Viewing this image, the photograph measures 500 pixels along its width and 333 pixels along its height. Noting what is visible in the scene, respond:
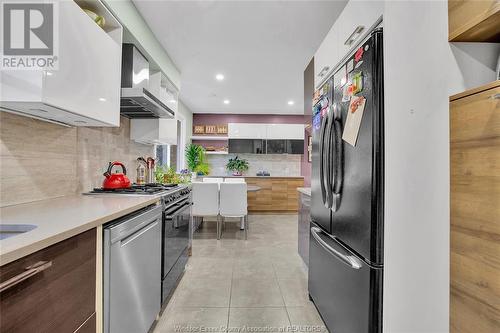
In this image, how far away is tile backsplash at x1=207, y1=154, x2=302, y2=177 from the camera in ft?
21.6

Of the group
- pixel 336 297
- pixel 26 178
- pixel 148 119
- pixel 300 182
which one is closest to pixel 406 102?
pixel 336 297

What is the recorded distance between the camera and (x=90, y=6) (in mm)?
1705

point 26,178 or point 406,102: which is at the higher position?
point 406,102

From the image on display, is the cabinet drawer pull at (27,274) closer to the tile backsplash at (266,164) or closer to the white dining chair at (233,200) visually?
the white dining chair at (233,200)

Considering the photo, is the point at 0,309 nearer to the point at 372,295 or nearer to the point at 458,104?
the point at 372,295

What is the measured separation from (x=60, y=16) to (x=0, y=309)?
1317mm

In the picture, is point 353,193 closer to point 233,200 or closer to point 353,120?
point 353,120

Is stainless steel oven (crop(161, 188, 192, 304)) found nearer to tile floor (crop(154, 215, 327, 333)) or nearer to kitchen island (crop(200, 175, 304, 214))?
tile floor (crop(154, 215, 327, 333))

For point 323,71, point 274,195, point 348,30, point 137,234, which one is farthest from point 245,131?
point 137,234

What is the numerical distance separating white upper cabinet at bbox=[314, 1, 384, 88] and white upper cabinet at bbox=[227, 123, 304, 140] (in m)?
4.28

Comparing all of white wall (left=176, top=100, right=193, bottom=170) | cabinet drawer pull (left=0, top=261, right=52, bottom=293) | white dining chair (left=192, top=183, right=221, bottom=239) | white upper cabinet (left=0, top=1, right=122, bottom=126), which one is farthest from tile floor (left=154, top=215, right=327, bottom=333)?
white wall (left=176, top=100, right=193, bottom=170)

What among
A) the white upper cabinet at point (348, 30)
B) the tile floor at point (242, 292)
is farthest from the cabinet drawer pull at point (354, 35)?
the tile floor at point (242, 292)

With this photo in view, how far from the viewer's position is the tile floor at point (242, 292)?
1.78 metres

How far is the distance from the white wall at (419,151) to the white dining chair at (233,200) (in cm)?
287
